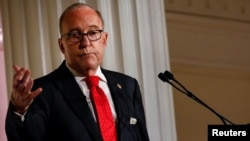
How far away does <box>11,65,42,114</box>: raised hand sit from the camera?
2.49 metres

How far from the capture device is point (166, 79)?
3.27 meters

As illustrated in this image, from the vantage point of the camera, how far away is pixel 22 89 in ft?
8.20

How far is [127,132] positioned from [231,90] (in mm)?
3040

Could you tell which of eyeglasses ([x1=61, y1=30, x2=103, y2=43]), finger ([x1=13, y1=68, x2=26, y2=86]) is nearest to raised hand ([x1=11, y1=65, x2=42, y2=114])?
finger ([x1=13, y1=68, x2=26, y2=86])

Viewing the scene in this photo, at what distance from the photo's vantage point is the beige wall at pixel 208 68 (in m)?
5.38

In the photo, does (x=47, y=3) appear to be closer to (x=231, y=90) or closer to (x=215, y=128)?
(x=215, y=128)

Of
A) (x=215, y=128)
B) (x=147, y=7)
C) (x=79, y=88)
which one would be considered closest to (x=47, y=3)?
(x=147, y=7)

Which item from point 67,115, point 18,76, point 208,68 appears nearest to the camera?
point 18,76

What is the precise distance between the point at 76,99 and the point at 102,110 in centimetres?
10

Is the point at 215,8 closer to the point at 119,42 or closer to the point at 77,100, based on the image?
the point at 119,42

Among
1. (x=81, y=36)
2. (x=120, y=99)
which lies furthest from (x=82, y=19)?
(x=120, y=99)

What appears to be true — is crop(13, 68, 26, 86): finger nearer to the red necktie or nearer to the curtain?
the red necktie

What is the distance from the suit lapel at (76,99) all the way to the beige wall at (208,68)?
2556 mm

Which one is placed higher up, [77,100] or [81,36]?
[81,36]
